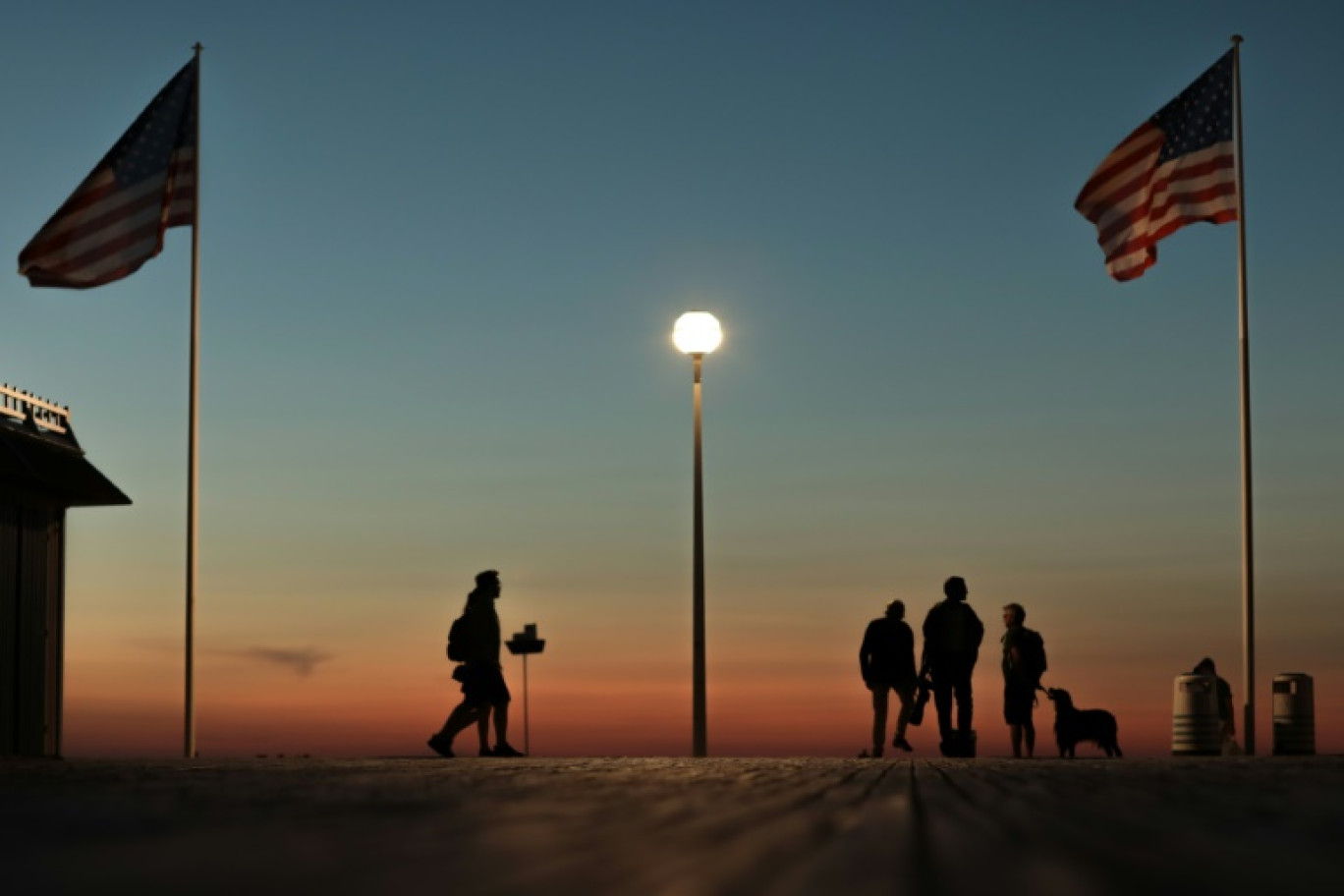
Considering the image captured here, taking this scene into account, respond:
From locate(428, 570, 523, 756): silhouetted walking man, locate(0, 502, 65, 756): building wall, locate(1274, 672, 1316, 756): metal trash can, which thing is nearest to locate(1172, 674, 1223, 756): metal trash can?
locate(1274, 672, 1316, 756): metal trash can

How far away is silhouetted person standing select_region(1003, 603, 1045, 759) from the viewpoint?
22484 millimetres

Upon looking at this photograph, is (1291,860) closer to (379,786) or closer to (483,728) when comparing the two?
(379,786)

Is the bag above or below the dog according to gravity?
above

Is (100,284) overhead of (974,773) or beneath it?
overhead

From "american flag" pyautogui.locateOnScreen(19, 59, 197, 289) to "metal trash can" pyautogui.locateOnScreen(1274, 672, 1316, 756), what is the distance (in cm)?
1535

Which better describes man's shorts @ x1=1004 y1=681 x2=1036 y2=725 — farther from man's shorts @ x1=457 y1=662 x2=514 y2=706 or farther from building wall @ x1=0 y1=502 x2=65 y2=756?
building wall @ x1=0 y1=502 x2=65 y2=756

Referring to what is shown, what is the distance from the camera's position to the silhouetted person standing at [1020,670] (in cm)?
2248

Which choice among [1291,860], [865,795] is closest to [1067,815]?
[865,795]

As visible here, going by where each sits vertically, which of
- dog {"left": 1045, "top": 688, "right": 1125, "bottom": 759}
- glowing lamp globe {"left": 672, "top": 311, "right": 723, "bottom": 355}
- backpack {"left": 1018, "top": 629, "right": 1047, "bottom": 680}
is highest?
glowing lamp globe {"left": 672, "top": 311, "right": 723, "bottom": 355}

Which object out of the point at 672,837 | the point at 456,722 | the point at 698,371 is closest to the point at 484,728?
the point at 456,722

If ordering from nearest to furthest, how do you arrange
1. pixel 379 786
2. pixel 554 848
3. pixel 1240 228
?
pixel 554 848 < pixel 379 786 < pixel 1240 228

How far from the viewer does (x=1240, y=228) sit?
28.1 metres

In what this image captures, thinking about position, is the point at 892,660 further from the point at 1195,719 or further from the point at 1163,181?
the point at 1163,181

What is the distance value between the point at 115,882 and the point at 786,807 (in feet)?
10.4
